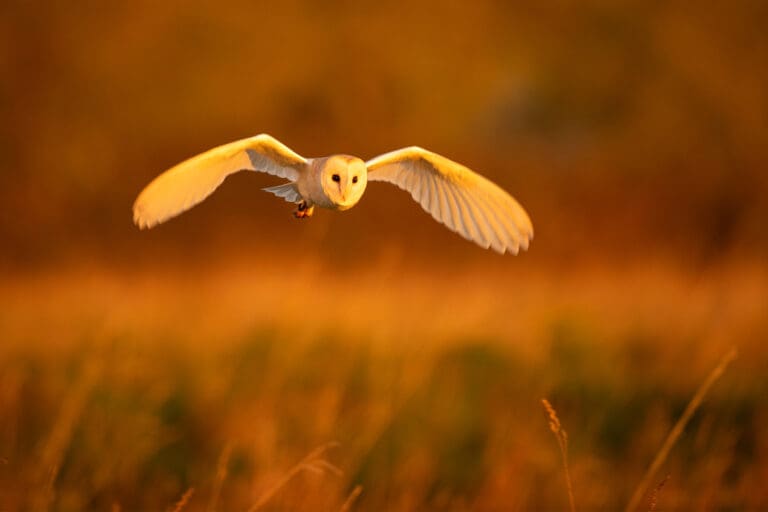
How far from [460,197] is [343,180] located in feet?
0.96

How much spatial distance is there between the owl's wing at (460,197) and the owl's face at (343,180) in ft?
0.23

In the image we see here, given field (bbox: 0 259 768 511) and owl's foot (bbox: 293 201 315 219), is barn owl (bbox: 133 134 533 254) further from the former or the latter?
field (bbox: 0 259 768 511)

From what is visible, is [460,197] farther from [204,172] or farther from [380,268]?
[380,268]

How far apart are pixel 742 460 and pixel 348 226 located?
4841mm

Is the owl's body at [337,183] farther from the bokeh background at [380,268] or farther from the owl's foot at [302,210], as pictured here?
→ the bokeh background at [380,268]

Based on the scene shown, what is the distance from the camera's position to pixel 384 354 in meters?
3.53

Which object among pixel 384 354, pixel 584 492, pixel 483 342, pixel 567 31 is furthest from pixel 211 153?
pixel 567 31

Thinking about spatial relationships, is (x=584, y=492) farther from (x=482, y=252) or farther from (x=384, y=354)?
(x=482, y=252)

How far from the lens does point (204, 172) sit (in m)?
0.68

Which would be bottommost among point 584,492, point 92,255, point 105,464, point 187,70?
point 584,492

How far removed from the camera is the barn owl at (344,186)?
1.78 ft

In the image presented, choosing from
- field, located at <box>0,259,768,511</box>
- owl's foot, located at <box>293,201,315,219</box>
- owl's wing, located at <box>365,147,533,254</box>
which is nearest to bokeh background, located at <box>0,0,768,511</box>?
field, located at <box>0,259,768,511</box>

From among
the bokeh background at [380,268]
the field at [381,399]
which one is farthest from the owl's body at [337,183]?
the field at [381,399]

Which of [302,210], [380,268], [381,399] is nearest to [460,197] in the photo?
[302,210]
